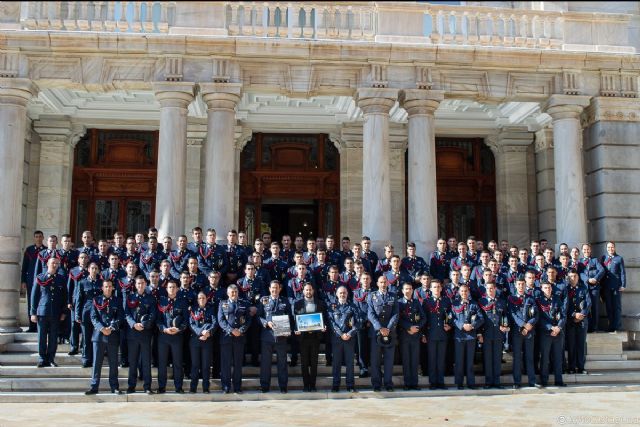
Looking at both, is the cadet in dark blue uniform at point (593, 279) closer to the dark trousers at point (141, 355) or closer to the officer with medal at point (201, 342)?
the officer with medal at point (201, 342)

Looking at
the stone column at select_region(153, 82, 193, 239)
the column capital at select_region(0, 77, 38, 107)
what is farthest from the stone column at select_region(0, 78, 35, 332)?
the stone column at select_region(153, 82, 193, 239)

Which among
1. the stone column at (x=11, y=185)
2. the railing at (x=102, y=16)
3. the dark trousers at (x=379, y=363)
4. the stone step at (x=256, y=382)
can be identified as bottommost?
the stone step at (x=256, y=382)

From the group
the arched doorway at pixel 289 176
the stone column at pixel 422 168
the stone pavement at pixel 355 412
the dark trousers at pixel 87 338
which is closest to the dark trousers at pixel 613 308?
the stone pavement at pixel 355 412

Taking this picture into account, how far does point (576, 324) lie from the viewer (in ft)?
33.4

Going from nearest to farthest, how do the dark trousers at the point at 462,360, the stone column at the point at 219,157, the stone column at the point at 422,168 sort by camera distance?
the dark trousers at the point at 462,360 → the stone column at the point at 219,157 → the stone column at the point at 422,168

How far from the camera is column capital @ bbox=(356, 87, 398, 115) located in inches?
493

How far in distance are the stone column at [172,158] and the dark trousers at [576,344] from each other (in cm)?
726

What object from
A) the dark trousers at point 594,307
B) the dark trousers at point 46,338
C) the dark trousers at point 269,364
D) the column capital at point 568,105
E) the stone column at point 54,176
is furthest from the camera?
the stone column at point 54,176

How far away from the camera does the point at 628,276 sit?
42.2ft

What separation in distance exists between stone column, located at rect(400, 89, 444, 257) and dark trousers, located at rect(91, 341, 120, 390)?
240 inches

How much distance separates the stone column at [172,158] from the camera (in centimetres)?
1194

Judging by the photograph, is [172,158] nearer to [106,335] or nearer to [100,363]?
[106,335]

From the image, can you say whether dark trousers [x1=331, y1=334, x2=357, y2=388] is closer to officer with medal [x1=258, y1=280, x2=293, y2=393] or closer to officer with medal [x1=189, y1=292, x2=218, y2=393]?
officer with medal [x1=258, y1=280, x2=293, y2=393]

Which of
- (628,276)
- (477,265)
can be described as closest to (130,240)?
(477,265)
